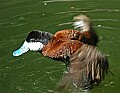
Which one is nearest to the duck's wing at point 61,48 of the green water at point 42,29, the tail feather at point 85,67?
the tail feather at point 85,67

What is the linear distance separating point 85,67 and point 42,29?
243 cm

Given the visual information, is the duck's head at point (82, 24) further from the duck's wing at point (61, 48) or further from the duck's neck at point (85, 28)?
the duck's wing at point (61, 48)

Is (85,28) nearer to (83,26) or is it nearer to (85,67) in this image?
(83,26)

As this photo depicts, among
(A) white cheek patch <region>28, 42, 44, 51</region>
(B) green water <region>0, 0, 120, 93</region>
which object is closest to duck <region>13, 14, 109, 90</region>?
(A) white cheek patch <region>28, 42, 44, 51</region>

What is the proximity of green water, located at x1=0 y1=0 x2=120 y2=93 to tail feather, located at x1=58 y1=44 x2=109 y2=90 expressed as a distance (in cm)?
64

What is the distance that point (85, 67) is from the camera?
3988 millimetres

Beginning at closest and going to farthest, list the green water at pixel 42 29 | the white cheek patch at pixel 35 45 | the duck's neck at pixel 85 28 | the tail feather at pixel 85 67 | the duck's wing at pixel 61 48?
the tail feather at pixel 85 67 → the duck's wing at pixel 61 48 → the white cheek patch at pixel 35 45 → the duck's neck at pixel 85 28 → the green water at pixel 42 29

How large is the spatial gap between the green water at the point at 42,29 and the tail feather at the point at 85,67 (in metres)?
0.64

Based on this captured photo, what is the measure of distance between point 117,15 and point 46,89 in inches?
94.6

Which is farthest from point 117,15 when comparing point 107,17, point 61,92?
point 61,92

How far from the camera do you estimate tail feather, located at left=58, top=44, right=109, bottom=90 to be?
157 inches

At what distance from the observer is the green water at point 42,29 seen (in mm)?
4969

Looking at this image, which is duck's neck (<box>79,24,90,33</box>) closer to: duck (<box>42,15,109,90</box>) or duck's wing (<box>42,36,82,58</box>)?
duck (<box>42,15,109,90</box>)

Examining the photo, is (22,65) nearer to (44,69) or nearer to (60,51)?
(44,69)
